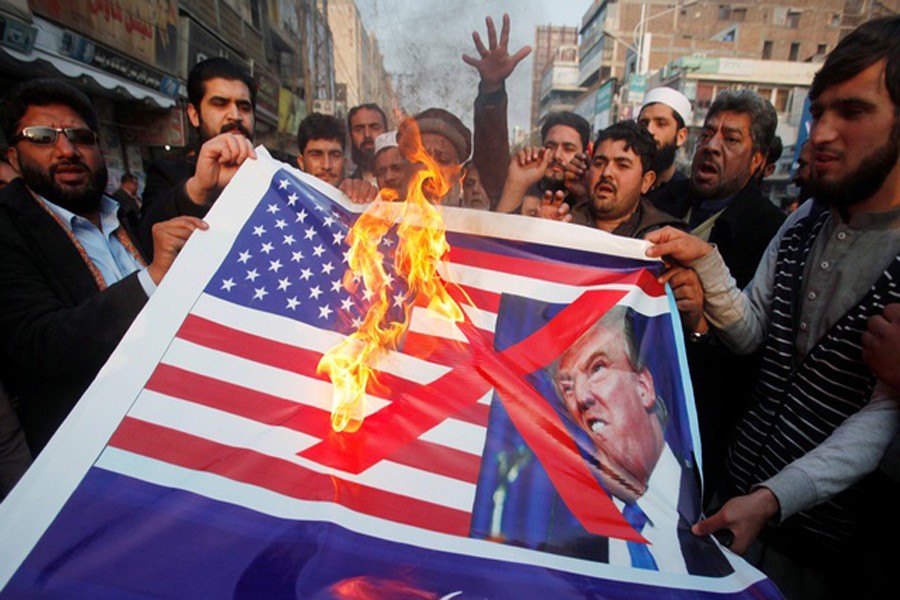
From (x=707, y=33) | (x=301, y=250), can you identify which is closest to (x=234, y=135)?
(x=301, y=250)

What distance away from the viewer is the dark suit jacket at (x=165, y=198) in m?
2.30

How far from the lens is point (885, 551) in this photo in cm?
163

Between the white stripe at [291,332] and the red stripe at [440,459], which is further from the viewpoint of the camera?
the white stripe at [291,332]

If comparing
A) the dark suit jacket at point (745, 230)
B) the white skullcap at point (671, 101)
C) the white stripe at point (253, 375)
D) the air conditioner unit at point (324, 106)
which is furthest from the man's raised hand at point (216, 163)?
the air conditioner unit at point (324, 106)

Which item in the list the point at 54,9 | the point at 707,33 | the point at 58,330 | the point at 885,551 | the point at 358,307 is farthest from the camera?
the point at 707,33

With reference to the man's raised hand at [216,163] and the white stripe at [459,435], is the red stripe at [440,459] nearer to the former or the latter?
the white stripe at [459,435]

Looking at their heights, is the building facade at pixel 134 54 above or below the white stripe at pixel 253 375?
above

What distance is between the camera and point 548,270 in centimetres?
206

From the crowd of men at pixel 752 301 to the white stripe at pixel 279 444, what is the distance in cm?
41

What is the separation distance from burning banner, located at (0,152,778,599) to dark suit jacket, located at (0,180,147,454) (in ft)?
0.71

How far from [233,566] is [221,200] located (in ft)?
4.36

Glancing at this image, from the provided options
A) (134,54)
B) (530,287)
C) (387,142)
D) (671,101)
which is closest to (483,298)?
(530,287)

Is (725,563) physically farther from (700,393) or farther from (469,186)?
(469,186)

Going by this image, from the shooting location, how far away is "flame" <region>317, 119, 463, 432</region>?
69.8 inches
